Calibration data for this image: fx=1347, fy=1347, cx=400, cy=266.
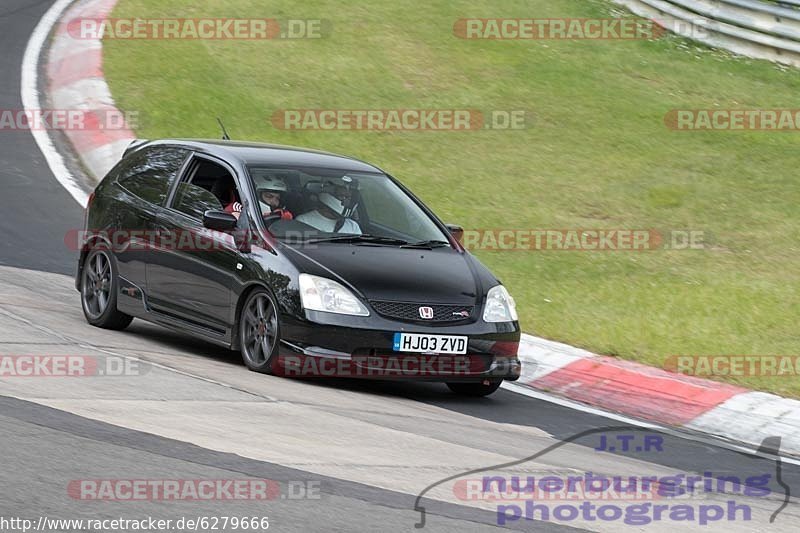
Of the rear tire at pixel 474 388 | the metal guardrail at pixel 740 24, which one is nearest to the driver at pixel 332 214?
the rear tire at pixel 474 388

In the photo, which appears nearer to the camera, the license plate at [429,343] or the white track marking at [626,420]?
the white track marking at [626,420]

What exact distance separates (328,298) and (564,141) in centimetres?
941

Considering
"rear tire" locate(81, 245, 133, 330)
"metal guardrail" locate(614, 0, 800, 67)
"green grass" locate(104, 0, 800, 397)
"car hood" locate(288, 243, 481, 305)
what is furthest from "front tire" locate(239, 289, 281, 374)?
"metal guardrail" locate(614, 0, 800, 67)

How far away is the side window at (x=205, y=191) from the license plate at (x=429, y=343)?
1.80 meters

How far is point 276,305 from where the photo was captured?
29.8ft

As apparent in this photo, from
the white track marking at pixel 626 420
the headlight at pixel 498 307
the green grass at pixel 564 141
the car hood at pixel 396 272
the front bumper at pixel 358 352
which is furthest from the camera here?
the green grass at pixel 564 141

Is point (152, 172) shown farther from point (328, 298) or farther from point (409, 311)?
point (409, 311)

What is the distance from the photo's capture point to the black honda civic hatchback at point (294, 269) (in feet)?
29.4

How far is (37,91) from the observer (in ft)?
63.4

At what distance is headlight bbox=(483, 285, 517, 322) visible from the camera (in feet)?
30.7

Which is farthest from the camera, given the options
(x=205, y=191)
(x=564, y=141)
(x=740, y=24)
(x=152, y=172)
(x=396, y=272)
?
(x=740, y=24)

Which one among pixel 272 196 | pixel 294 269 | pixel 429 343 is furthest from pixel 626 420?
pixel 272 196

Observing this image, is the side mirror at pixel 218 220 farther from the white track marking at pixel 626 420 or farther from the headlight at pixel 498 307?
the white track marking at pixel 626 420

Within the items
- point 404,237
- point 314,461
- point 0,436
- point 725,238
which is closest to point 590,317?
point 404,237
